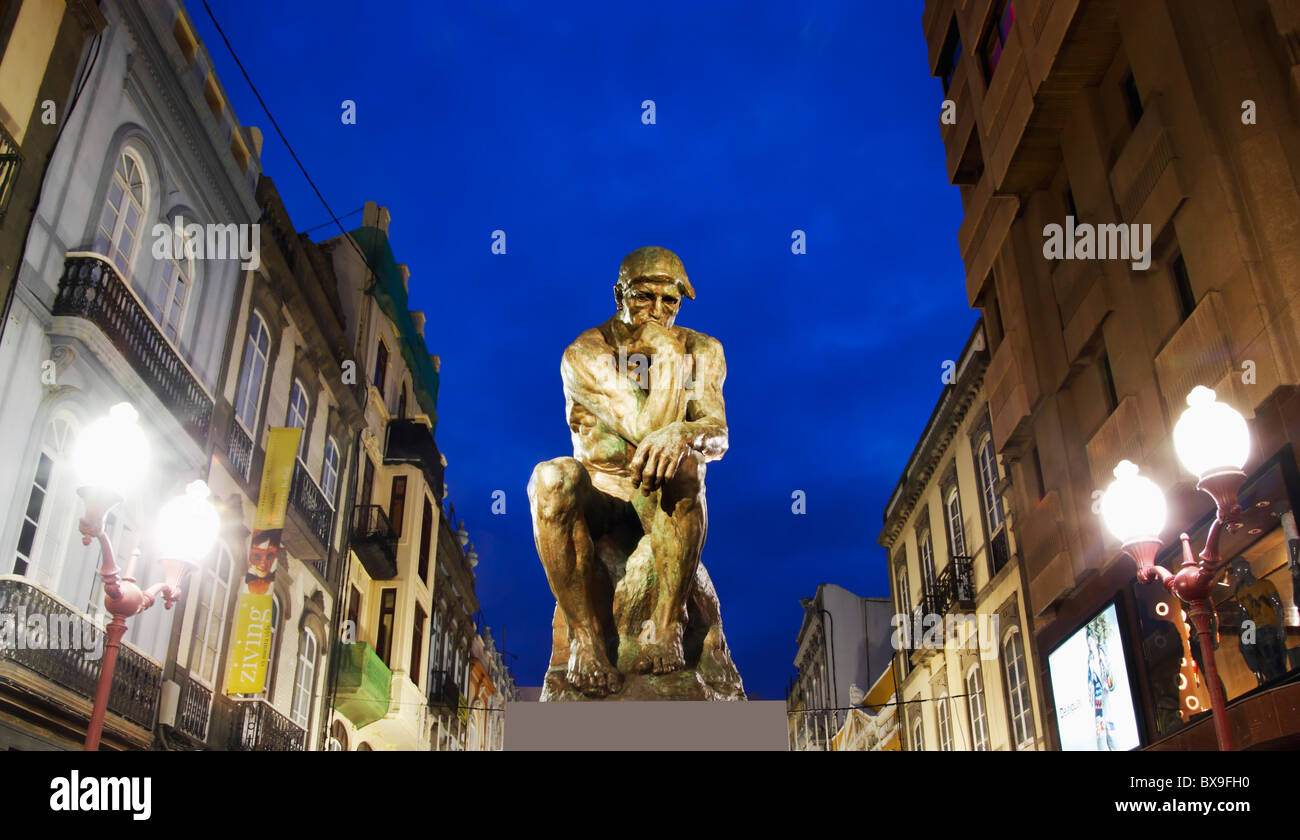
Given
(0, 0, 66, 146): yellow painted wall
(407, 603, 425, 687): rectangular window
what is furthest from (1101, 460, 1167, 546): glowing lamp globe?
(407, 603, 425, 687): rectangular window

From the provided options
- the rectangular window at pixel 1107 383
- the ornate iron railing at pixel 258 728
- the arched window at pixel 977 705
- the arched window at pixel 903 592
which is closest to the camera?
the rectangular window at pixel 1107 383

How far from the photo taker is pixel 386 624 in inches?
928

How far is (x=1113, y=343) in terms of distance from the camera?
42.7 ft

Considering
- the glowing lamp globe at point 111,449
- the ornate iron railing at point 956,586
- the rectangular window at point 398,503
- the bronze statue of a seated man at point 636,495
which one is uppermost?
the rectangular window at point 398,503

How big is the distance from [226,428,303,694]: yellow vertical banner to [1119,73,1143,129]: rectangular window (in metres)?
13.8

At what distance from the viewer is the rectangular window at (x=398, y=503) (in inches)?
958

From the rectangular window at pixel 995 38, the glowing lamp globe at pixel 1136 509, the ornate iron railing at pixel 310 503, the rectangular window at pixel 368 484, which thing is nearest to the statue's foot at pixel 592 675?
the glowing lamp globe at pixel 1136 509

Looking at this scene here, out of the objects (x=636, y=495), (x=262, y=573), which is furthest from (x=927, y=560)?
(x=636, y=495)

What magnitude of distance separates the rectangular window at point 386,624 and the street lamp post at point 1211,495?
65.1ft

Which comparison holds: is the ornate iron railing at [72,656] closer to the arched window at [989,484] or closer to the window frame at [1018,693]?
the window frame at [1018,693]

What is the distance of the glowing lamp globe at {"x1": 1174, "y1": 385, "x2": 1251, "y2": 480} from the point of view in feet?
18.3

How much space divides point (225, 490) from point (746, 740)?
1306 centimetres

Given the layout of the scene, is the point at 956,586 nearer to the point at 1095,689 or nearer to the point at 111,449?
the point at 1095,689

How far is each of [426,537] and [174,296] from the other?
45.3 feet
